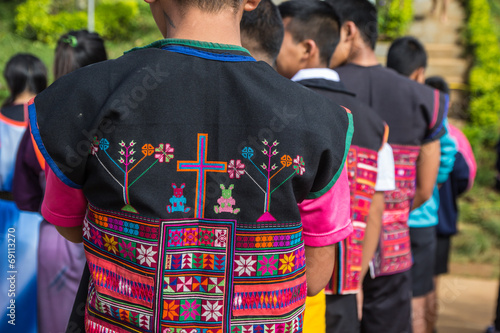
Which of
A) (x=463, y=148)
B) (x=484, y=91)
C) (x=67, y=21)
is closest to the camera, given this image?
(x=463, y=148)

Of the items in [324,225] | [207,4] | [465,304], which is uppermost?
[207,4]

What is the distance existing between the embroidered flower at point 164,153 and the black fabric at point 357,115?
1049mm

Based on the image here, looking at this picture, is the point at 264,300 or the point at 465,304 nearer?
the point at 264,300

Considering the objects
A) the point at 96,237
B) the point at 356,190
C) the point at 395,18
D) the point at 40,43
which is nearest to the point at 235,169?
the point at 96,237

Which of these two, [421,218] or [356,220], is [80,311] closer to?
[356,220]

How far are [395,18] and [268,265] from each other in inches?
404

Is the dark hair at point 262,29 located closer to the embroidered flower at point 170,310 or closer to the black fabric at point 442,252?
the embroidered flower at point 170,310

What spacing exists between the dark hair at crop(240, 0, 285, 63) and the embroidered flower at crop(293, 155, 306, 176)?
1013 millimetres

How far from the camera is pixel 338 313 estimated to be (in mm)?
2062

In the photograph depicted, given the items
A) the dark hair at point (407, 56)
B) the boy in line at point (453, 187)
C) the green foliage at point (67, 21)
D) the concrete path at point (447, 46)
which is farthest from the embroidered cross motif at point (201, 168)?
the green foliage at point (67, 21)

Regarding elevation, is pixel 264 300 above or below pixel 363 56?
below

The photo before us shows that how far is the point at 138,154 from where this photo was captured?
1.09 meters

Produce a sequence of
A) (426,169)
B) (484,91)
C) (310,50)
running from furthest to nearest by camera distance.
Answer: (484,91) < (426,169) < (310,50)

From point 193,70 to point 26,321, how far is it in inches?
79.6
